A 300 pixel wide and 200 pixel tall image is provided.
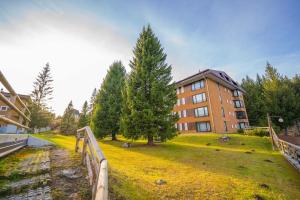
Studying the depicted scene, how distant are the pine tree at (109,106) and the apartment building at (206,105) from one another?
10.2m

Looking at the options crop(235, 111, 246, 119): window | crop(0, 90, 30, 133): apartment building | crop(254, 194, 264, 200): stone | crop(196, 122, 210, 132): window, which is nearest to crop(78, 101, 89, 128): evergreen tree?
crop(196, 122, 210, 132): window

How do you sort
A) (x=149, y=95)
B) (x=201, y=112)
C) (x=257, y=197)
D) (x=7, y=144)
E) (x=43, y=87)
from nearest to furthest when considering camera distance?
(x=257, y=197) → (x=7, y=144) → (x=149, y=95) → (x=201, y=112) → (x=43, y=87)

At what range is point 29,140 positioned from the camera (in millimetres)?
7270

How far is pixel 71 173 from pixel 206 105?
2547cm

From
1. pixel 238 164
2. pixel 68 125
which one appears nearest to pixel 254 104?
pixel 238 164

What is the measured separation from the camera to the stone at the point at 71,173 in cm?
309

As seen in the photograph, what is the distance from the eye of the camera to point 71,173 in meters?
3.23

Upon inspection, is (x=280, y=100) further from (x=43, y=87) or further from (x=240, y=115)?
(x=43, y=87)

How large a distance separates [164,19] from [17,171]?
41.1 feet

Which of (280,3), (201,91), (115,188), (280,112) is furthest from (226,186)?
(280,112)

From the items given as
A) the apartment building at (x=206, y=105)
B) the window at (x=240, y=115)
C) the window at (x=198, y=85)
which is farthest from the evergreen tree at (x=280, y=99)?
the window at (x=198, y=85)

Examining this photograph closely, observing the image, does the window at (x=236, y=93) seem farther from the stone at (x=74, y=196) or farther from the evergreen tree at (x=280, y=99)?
the stone at (x=74, y=196)

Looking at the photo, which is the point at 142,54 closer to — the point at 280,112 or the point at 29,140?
the point at 29,140

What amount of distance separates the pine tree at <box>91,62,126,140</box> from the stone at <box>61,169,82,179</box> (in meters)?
13.6
